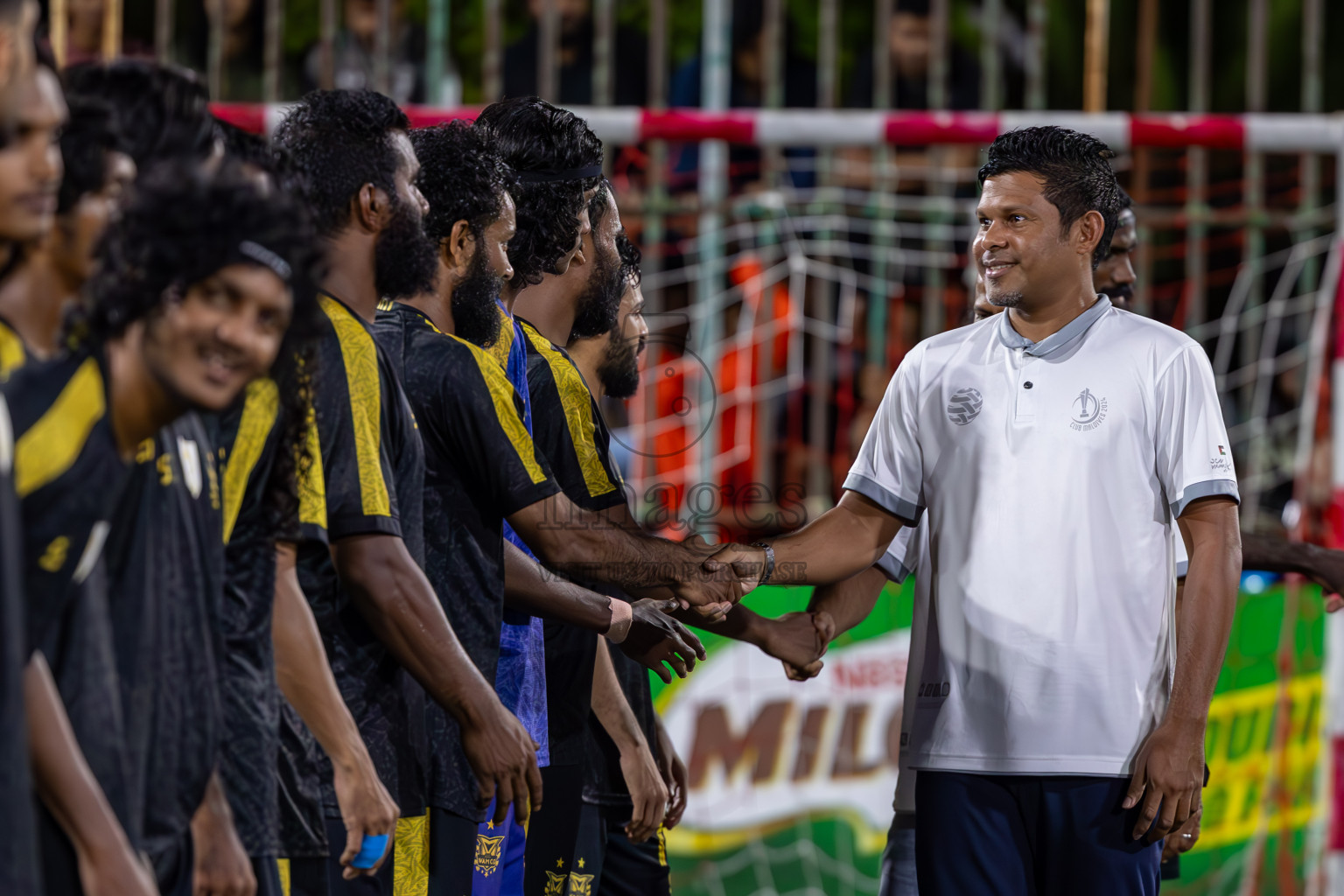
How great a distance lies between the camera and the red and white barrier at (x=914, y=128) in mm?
5930

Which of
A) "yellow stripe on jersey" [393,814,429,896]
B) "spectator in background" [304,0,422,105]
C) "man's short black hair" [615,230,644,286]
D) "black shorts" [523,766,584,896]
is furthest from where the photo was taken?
"spectator in background" [304,0,422,105]

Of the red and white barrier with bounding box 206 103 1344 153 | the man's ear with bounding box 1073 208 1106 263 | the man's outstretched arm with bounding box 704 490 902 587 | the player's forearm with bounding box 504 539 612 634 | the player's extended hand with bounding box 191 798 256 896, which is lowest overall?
the player's extended hand with bounding box 191 798 256 896

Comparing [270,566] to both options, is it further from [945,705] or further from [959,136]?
[959,136]

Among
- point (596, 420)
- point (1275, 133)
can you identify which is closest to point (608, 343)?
point (596, 420)

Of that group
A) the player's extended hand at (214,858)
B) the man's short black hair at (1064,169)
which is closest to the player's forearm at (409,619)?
the player's extended hand at (214,858)

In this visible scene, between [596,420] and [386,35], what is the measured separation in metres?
4.08

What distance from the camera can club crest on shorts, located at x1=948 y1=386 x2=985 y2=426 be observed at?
328cm

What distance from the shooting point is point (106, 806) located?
1.78 meters

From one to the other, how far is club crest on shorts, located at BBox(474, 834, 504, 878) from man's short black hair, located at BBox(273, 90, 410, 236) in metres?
1.29

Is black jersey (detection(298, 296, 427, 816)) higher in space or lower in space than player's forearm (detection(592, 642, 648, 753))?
higher

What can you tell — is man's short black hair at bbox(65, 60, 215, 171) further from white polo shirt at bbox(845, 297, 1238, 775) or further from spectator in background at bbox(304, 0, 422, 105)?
spectator in background at bbox(304, 0, 422, 105)

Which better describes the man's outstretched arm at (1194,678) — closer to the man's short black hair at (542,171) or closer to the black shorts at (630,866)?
the black shorts at (630,866)

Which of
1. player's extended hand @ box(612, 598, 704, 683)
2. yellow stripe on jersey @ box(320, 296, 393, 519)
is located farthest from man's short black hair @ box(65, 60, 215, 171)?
player's extended hand @ box(612, 598, 704, 683)

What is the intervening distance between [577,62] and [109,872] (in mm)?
6189
